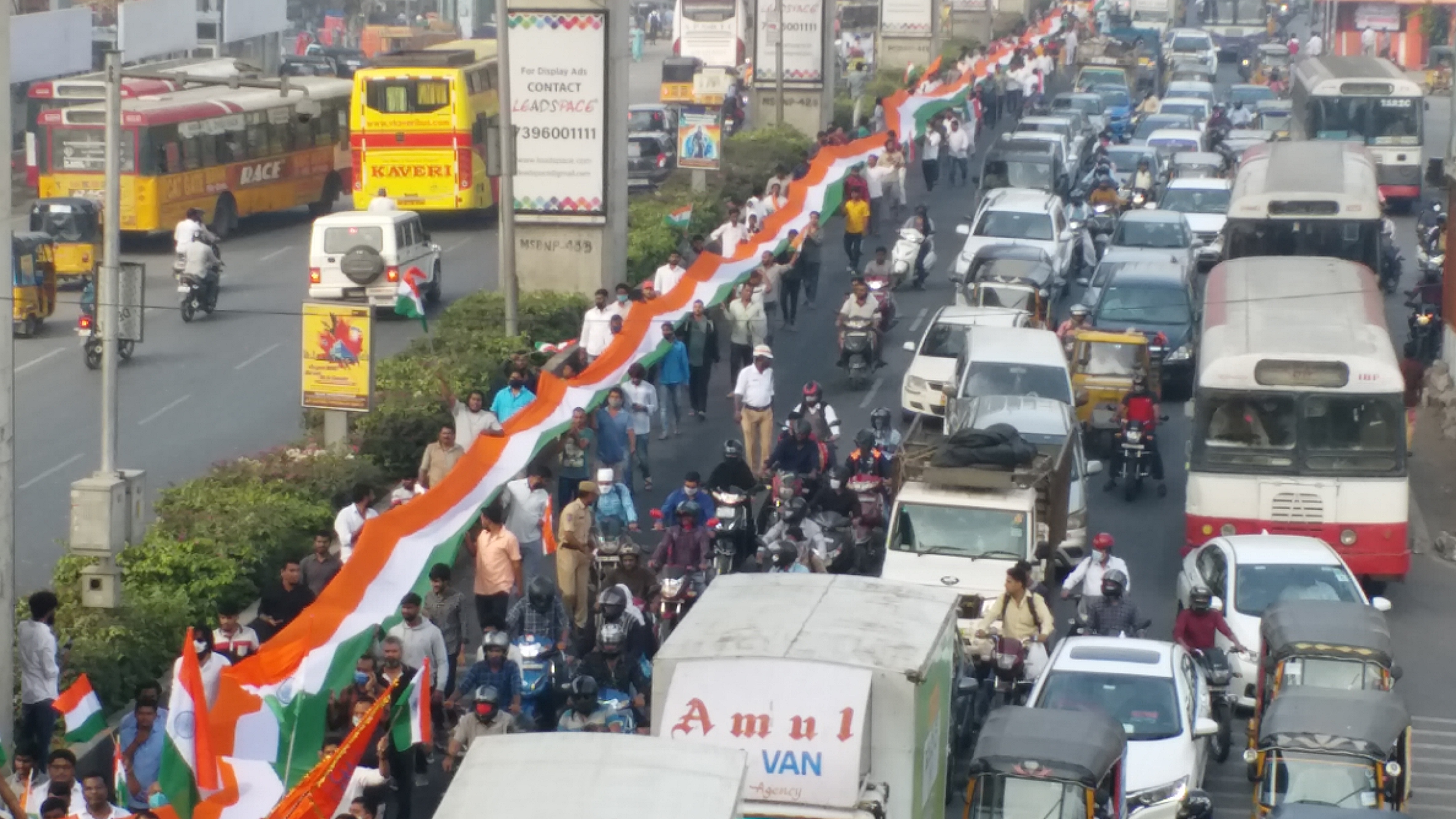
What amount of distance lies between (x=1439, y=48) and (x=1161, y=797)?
2531 inches

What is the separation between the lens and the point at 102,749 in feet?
48.0

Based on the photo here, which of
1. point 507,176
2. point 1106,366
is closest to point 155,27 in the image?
point 507,176

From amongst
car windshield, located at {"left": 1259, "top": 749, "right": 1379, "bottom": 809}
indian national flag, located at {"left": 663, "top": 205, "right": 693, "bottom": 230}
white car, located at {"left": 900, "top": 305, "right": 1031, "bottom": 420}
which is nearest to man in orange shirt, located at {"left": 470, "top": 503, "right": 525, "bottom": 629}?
car windshield, located at {"left": 1259, "top": 749, "right": 1379, "bottom": 809}

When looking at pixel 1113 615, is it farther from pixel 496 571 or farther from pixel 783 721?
pixel 783 721

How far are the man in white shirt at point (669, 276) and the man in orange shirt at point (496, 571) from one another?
943 cm

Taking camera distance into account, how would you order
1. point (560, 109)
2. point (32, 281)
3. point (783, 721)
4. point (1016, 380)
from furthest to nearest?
point (32, 281) → point (560, 109) → point (1016, 380) → point (783, 721)

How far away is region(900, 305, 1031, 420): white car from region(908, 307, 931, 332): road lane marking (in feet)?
13.4

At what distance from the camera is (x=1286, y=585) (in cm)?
1900

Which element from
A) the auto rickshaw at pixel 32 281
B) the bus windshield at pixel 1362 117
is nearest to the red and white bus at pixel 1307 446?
the auto rickshaw at pixel 32 281

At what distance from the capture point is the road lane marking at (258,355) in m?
29.6

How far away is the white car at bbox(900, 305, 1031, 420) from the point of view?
87.1 ft

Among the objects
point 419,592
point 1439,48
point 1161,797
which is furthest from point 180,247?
point 1439,48

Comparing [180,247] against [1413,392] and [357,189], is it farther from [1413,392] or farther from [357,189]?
[1413,392]

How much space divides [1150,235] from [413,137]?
13715 mm
